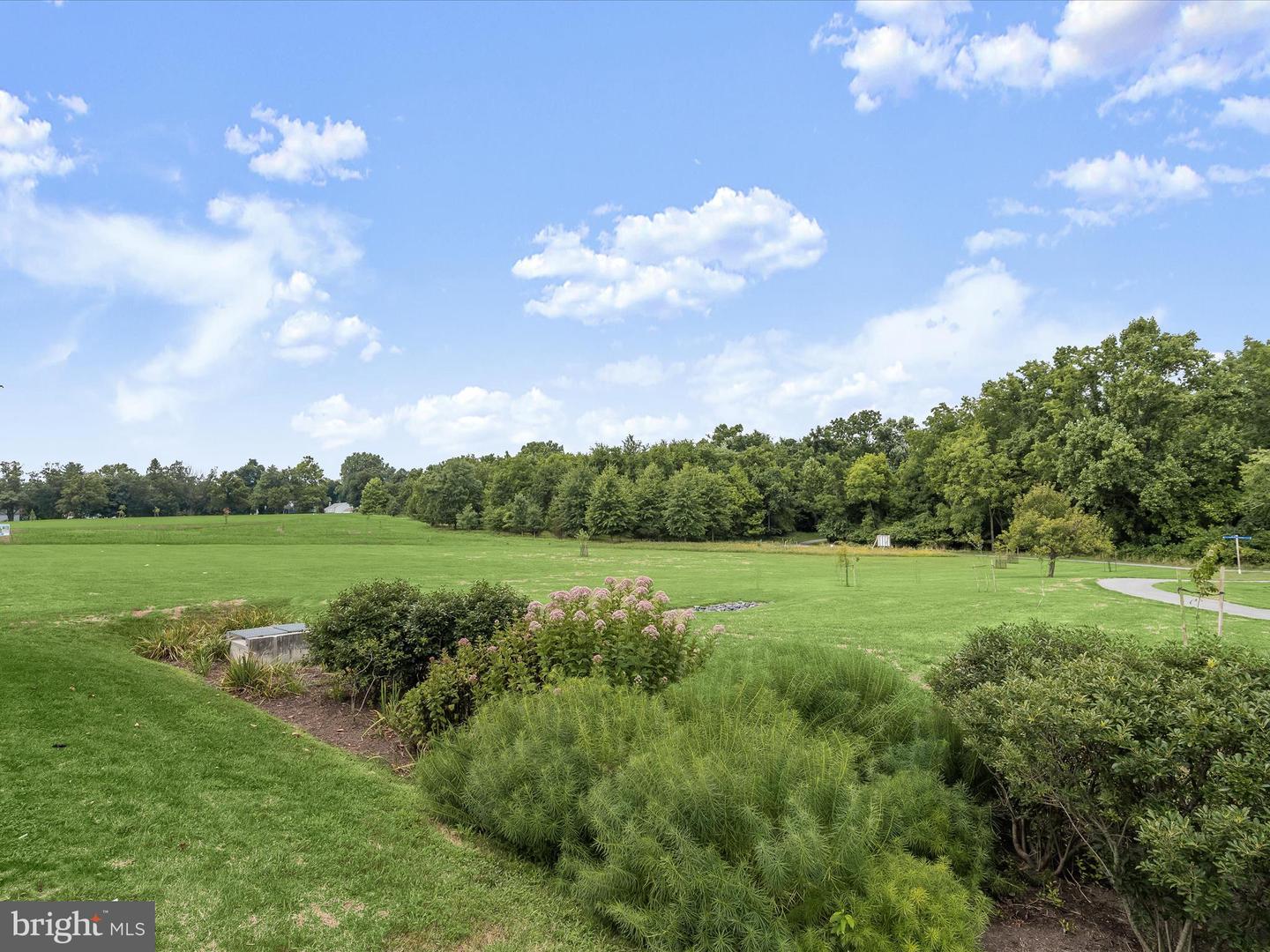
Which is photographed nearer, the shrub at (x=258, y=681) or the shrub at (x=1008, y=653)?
the shrub at (x=1008, y=653)

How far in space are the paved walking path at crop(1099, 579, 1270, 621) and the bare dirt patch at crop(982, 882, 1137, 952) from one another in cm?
985

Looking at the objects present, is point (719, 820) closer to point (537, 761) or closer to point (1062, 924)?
Result: point (537, 761)

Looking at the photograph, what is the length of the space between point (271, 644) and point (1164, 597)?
23.0 metres

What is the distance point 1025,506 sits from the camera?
33.4 meters

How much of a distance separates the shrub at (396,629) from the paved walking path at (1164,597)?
40.9 ft

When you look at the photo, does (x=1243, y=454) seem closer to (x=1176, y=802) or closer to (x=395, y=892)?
(x=1176, y=802)

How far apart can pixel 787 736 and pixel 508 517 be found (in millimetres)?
72806

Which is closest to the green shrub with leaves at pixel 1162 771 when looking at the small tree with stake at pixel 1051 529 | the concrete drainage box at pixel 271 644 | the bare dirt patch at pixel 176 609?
the concrete drainage box at pixel 271 644

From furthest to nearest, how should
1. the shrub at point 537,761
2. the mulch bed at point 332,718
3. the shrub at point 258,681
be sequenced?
the shrub at point 258,681
the mulch bed at point 332,718
the shrub at point 537,761

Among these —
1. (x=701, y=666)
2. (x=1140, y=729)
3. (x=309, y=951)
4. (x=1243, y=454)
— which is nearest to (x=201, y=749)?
(x=309, y=951)

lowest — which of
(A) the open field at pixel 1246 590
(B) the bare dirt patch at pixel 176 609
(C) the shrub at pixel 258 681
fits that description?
(A) the open field at pixel 1246 590

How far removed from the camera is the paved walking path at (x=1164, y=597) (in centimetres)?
1500

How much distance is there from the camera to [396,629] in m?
7.68

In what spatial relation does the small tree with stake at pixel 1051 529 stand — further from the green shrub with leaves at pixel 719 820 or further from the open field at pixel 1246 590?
the green shrub with leaves at pixel 719 820
